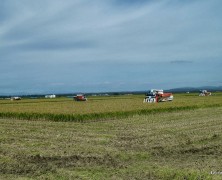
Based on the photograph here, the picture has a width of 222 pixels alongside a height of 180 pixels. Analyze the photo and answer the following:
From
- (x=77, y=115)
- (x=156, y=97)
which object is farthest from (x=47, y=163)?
(x=156, y=97)

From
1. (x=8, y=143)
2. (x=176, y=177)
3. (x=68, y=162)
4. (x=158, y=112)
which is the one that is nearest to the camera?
(x=176, y=177)

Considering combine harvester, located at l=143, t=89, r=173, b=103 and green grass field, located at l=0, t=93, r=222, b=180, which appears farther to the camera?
combine harvester, located at l=143, t=89, r=173, b=103

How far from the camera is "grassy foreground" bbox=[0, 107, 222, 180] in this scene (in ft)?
37.3

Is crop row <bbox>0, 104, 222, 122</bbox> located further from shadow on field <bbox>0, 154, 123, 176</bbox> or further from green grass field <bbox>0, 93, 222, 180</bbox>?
shadow on field <bbox>0, 154, 123, 176</bbox>

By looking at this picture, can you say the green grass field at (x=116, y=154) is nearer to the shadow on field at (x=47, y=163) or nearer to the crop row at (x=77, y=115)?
the shadow on field at (x=47, y=163)

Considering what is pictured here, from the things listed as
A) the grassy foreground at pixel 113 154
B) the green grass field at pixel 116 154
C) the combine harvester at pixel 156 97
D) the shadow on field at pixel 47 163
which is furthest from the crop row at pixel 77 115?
the combine harvester at pixel 156 97

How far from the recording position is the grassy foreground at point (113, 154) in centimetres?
1136

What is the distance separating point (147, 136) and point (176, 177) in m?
9.99

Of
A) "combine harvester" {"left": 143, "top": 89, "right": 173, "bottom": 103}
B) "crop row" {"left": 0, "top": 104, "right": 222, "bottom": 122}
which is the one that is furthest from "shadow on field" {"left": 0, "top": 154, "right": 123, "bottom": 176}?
"combine harvester" {"left": 143, "top": 89, "right": 173, "bottom": 103}

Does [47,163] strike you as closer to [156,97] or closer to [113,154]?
[113,154]

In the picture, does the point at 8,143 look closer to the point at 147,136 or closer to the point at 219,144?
the point at 147,136

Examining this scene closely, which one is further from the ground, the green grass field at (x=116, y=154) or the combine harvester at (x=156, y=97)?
the combine harvester at (x=156, y=97)

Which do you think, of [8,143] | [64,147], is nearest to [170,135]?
[64,147]

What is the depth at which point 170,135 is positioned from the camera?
68.0 ft
